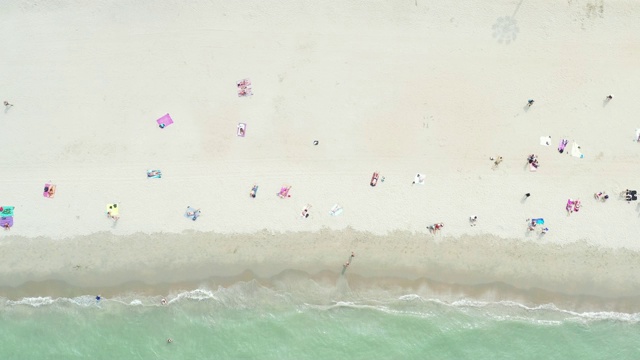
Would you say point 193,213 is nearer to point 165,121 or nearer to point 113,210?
point 113,210

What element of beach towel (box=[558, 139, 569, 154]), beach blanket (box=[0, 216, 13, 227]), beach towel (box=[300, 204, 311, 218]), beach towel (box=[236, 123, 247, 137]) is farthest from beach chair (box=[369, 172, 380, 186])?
beach blanket (box=[0, 216, 13, 227])

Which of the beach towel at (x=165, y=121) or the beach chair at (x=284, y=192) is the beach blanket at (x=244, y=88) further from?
the beach chair at (x=284, y=192)

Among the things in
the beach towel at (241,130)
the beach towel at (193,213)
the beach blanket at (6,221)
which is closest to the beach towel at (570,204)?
the beach towel at (241,130)

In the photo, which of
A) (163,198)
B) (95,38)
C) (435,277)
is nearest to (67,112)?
(95,38)

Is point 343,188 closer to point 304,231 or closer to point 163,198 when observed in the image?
point 304,231

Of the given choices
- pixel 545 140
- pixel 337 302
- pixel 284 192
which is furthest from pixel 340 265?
pixel 545 140

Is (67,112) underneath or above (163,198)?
above

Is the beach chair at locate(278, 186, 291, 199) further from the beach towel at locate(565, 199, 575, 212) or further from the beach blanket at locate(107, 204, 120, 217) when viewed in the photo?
the beach towel at locate(565, 199, 575, 212)
